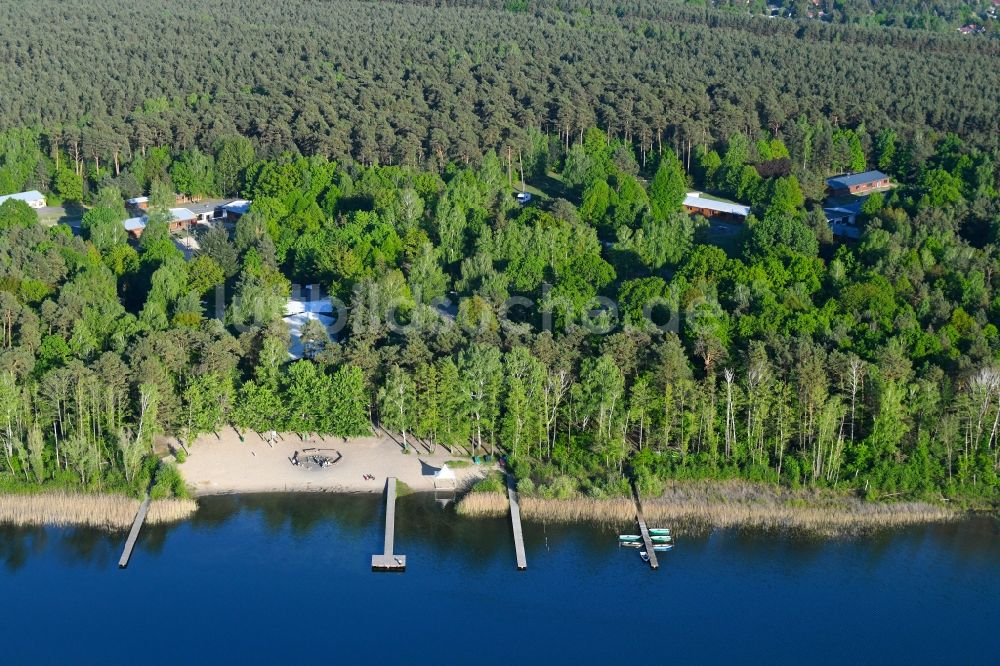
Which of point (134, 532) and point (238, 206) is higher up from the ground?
point (238, 206)

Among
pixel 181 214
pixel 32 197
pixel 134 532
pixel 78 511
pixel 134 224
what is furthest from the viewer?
pixel 32 197

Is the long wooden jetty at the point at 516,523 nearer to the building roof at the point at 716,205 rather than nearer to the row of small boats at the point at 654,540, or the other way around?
the row of small boats at the point at 654,540

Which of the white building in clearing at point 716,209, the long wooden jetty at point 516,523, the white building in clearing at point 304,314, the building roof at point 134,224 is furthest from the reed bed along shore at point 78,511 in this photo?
the white building in clearing at point 716,209

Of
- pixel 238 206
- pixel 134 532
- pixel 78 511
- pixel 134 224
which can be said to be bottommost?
pixel 134 532

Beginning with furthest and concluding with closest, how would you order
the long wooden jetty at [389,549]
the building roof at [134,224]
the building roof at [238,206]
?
the building roof at [238,206] < the building roof at [134,224] < the long wooden jetty at [389,549]

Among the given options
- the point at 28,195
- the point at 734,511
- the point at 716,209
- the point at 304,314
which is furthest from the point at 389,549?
the point at 28,195

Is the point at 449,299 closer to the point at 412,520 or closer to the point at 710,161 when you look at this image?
the point at 412,520

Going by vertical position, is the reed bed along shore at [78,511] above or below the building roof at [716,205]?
below

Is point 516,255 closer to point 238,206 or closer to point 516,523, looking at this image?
point 516,523
